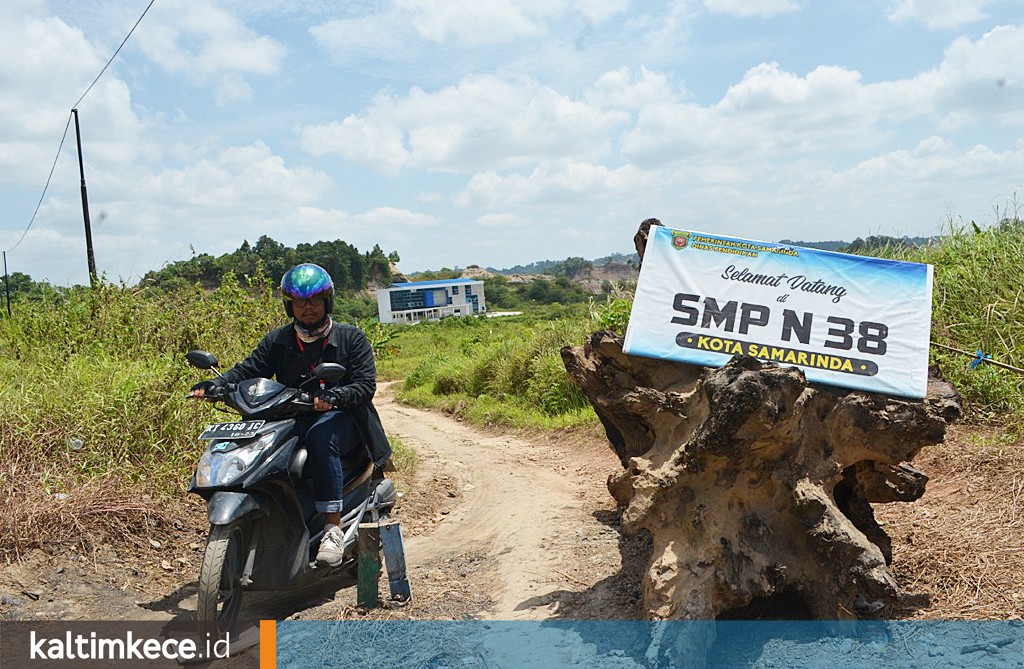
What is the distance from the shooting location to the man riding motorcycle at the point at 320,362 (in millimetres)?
4496

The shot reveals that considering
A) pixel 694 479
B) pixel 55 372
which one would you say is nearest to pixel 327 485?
pixel 694 479

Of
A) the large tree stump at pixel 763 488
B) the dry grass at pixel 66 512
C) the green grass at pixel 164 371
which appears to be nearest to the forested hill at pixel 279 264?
the green grass at pixel 164 371

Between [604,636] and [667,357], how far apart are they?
4.90 feet

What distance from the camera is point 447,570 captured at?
524 cm

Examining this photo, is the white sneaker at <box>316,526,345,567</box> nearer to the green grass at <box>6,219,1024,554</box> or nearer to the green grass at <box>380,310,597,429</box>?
the green grass at <box>6,219,1024,554</box>

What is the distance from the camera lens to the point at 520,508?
6.62 metres

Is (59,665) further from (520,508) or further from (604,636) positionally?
(520,508)

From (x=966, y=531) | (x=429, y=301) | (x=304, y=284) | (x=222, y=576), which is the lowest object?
(x=966, y=531)

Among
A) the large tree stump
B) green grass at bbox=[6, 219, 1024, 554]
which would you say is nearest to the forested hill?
green grass at bbox=[6, 219, 1024, 554]

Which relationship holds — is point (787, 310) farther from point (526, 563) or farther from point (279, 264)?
point (279, 264)

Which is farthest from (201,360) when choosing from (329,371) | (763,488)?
(763,488)

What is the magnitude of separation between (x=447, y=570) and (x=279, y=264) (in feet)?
69.7

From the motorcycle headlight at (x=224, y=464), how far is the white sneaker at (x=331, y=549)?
2.11 ft

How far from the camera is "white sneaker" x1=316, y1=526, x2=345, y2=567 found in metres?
4.39
